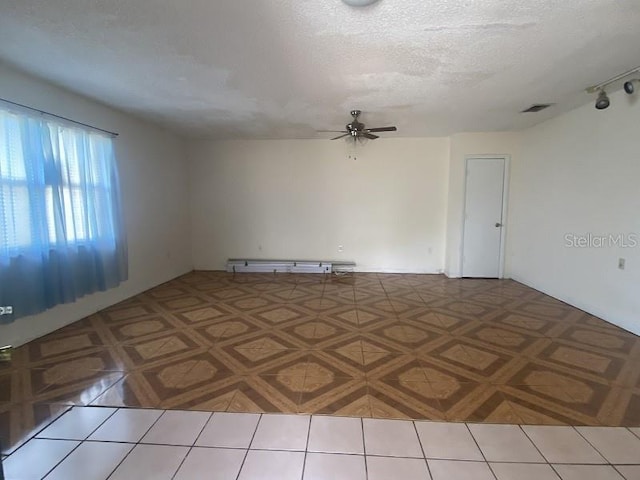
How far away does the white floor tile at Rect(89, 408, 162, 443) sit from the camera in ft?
5.87

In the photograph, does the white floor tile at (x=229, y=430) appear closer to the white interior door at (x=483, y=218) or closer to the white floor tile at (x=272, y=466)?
the white floor tile at (x=272, y=466)

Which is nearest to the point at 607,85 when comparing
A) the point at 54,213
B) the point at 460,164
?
the point at 460,164

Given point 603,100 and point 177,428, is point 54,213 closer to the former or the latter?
point 177,428

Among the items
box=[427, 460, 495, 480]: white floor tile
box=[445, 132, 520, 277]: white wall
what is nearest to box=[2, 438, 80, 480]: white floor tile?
box=[427, 460, 495, 480]: white floor tile

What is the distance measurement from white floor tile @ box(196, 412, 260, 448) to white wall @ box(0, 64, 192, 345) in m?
2.40

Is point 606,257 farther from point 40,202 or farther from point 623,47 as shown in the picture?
point 40,202

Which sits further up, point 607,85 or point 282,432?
point 607,85

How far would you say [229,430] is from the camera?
6.07 feet

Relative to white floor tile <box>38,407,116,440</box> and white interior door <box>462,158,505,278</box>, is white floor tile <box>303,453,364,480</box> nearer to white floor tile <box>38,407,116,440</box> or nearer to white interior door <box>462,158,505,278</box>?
white floor tile <box>38,407,116,440</box>

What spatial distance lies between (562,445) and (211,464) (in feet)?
6.47

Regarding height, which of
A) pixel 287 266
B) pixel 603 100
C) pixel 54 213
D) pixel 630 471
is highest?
pixel 603 100

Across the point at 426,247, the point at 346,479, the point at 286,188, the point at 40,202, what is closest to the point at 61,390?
the point at 40,202

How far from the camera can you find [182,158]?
585 cm

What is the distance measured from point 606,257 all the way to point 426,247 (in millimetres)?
2653
